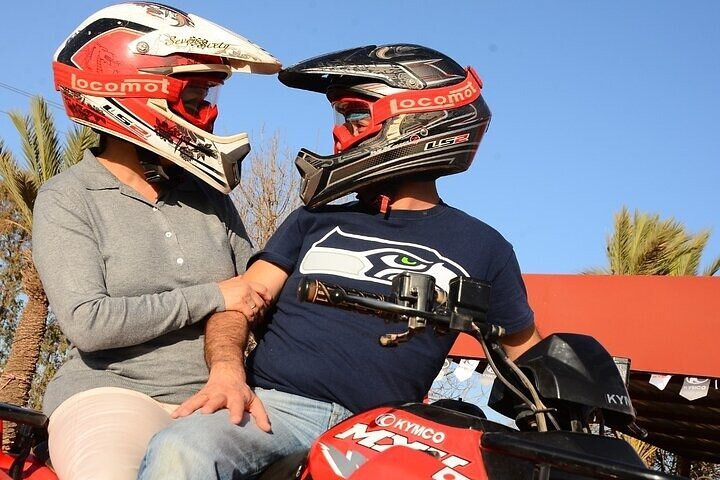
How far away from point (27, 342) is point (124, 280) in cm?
1579

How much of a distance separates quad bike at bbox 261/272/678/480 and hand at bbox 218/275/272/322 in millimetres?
739

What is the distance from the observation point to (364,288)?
3.27 m

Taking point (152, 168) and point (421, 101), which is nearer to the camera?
point (421, 101)

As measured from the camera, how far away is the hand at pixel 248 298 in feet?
11.4

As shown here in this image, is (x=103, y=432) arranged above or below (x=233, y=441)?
below

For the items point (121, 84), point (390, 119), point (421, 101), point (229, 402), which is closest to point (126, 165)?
point (121, 84)

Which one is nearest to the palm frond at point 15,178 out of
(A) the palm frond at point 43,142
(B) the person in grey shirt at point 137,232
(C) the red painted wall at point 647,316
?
(A) the palm frond at point 43,142

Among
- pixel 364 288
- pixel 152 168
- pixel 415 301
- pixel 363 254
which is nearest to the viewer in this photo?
pixel 415 301

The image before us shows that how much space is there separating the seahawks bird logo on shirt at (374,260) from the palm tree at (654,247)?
1447cm

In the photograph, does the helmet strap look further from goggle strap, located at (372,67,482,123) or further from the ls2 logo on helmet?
the ls2 logo on helmet

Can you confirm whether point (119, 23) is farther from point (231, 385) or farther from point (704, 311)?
point (704, 311)

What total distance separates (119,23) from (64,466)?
1903 millimetres

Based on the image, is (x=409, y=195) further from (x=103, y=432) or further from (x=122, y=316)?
(x=103, y=432)

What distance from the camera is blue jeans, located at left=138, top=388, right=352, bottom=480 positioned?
2.65 metres
